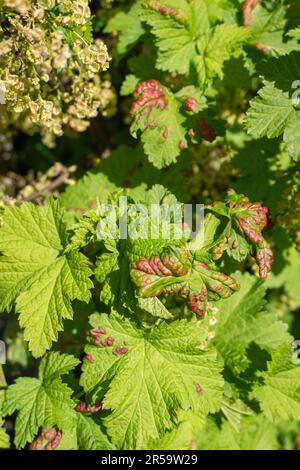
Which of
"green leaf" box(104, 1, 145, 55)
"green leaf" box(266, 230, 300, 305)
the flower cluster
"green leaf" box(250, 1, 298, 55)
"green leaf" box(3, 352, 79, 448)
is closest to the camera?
the flower cluster

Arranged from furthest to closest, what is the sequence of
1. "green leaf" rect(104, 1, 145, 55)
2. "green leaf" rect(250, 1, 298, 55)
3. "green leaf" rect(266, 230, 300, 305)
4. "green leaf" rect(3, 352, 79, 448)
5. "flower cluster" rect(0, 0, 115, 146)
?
"green leaf" rect(266, 230, 300, 305), "green leaf" rect(104, 1, 145, 55), "green leaf" rect(250, 1, 298, 55), "green leaf" rect(3, 352, 79, 448), "flower cluster" rect(0, 0, 115, 146)

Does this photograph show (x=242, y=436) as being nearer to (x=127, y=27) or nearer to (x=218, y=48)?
(x=218, y=48)

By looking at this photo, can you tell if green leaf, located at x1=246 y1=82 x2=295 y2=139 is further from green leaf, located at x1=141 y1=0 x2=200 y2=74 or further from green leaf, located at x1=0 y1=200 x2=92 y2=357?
green leaf, located at x1=0 y1=200 x2=92 y2=357

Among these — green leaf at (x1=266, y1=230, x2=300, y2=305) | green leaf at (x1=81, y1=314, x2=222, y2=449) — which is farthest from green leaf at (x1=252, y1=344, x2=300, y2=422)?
green leaf at (x1=266, y1=230, x2=300, y2=305)

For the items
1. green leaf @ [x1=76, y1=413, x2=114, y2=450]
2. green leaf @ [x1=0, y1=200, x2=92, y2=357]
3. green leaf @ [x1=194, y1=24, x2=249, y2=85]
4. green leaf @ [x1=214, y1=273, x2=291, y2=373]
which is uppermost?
green leaf @ [x1=194, y1=24, x2=249, y2=85]

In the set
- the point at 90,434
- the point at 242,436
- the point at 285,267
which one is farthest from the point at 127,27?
the point at 242,436
